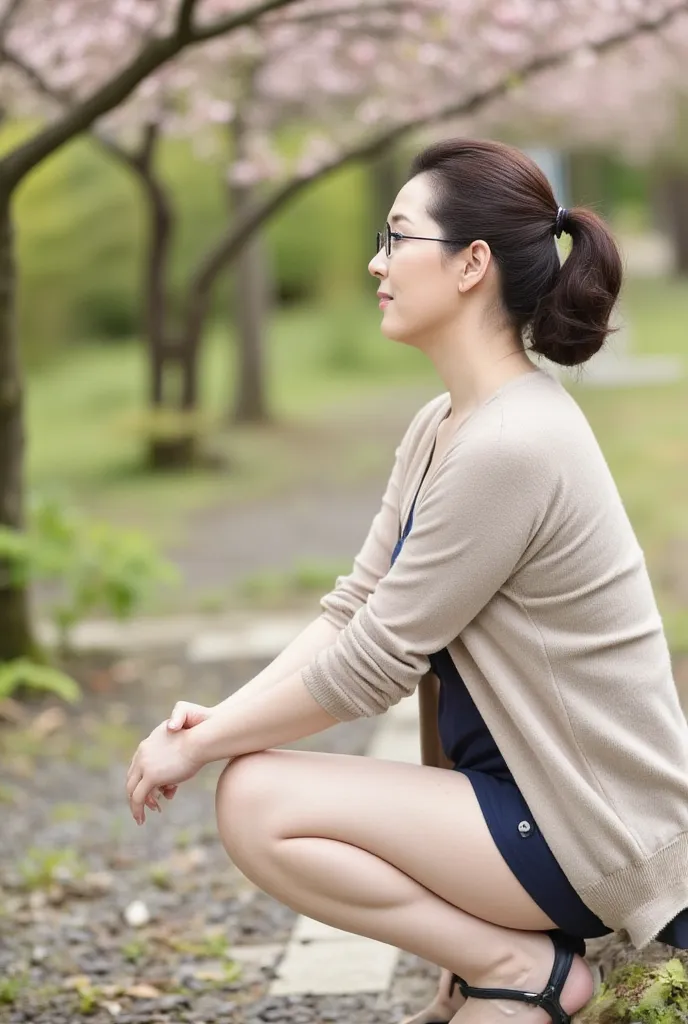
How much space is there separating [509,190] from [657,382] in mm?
12353

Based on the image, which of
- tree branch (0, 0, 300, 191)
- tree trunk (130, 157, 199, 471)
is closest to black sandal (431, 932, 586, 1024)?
tree branch (0, 0, 300, 191)

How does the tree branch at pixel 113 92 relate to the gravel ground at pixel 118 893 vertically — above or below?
above

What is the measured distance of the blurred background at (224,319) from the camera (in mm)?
5629

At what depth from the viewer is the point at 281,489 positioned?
425 inches

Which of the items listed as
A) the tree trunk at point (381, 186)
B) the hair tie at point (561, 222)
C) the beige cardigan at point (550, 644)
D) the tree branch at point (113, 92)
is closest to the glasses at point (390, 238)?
the hair tie at point (561, 222)

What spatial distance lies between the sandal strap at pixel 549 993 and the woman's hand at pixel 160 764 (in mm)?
561

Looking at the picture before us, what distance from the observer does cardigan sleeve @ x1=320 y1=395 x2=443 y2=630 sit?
255 centimetres

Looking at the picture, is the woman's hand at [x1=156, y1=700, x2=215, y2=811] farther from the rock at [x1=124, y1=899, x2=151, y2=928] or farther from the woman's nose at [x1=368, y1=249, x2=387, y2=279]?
the rock at [x1=124, y1=899, x2=151, y2=928]

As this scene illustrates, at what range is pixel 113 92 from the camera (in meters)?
4.57

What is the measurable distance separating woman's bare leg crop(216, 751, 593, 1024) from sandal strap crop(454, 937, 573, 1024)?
0.01 metres

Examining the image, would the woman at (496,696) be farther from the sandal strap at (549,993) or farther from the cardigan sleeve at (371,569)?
the cardigan sleeve at (371,569)

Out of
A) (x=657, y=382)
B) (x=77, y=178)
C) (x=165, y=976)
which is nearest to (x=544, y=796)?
(x=165, y=976)

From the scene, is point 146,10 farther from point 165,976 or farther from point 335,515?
point 165,976

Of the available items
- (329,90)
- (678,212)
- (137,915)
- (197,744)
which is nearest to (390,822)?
(197,744)
